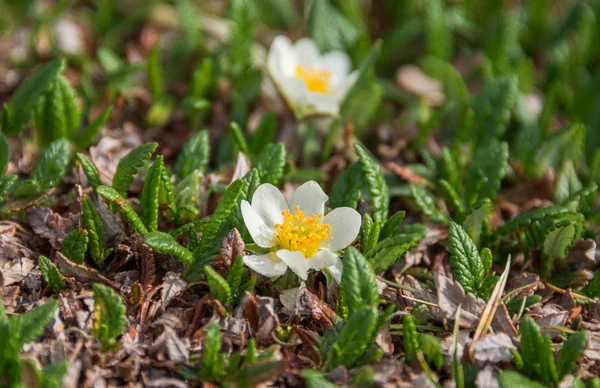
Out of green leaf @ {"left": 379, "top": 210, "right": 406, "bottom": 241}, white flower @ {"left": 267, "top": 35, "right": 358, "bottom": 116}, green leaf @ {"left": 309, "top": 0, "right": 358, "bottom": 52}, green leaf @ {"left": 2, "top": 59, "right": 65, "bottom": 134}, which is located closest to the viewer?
green leaf @ {"left": 379, "top": 210, "right": 406, "bottom": 241}

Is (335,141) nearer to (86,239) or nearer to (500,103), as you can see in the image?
(500,103)

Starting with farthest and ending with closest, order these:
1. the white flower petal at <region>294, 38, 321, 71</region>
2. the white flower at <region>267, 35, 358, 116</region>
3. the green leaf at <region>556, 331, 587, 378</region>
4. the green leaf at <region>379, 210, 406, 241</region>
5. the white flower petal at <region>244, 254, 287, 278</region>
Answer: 1. the white flower petal at <region>294, 38, 321, 71</region>
2. the white flower at <region>267, 35, 358, 116</region>
3. the green leaf at <region>379, 210, 406, 241</region>
4. the white flower petal at <region>244, 254, 287, 278</region>
5. the green leaf at <region>556, 331, 587, 378</region>

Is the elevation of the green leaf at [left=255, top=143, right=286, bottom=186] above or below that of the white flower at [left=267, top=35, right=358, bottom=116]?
below

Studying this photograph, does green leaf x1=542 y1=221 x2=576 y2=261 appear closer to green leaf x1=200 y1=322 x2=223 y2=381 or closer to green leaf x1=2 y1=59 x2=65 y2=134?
green leaf x1=200 y1=322 x2=223 y2=381

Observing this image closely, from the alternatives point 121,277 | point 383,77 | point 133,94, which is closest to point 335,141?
point 383,77

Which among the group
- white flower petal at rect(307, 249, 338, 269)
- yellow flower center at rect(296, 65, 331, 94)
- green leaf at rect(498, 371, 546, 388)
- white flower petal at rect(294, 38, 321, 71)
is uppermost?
white flower petal at rect(294, 38, 321, 71)

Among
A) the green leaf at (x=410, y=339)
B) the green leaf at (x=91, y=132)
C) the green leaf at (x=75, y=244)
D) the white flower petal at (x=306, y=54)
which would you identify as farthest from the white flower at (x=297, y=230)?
the white flower petal at (x=306, y=54)

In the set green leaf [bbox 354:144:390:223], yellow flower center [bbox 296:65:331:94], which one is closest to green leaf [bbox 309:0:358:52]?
yellow flower center [bbox 296:65:331:94]

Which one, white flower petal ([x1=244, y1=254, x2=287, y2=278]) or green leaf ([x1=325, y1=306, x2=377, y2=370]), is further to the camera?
white flower petal ([x1=244, y1=254, x2=287, y2=278])
